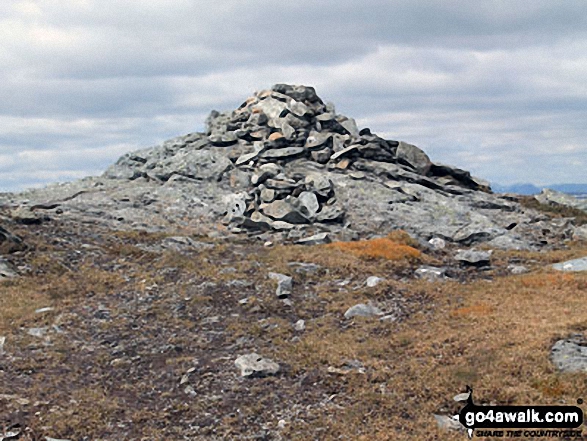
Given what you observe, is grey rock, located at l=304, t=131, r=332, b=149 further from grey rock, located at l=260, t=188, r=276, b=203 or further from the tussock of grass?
the tussock of grass

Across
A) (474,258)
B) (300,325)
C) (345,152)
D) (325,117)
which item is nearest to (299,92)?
(325,117)

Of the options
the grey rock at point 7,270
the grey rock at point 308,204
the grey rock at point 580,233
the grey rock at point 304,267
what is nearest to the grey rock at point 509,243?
the grey rock at point 580,233

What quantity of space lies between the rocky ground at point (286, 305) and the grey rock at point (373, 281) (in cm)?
9

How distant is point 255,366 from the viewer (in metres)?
15.5

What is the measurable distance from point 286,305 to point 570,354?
10.9 m

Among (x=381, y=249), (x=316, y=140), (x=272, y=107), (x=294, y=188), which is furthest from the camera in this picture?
(x=272, y=107)

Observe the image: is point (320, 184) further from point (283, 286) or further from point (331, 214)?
point (283, 286)

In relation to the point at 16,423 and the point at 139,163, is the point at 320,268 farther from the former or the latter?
the point at 139,163

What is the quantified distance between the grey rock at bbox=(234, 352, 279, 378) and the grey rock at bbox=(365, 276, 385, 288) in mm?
8355

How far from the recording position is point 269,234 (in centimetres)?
3575

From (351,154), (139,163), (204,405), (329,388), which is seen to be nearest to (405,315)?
(329,388)

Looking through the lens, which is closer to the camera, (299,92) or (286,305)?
(286,305)

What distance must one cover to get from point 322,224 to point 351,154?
11.5m

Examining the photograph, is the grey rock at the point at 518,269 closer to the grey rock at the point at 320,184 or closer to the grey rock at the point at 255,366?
the grey rock at the point at 255,366
